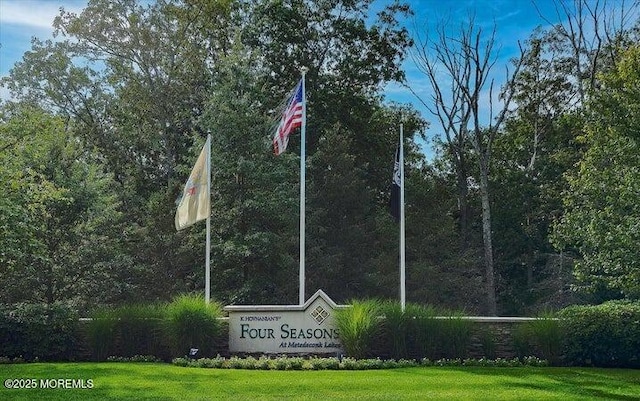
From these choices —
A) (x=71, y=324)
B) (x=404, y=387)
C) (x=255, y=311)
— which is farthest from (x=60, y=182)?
(x=404, y=387)

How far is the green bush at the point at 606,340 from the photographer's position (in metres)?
16.7

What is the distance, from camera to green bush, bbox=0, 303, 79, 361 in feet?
59.2

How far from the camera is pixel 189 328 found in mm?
17531

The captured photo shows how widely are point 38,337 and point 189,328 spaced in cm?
393

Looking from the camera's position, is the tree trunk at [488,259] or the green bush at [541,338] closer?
the green bush at [541,338]

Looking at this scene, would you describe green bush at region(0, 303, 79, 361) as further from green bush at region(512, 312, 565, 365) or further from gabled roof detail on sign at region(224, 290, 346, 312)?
green bush at region(512, 312, 565, 365)

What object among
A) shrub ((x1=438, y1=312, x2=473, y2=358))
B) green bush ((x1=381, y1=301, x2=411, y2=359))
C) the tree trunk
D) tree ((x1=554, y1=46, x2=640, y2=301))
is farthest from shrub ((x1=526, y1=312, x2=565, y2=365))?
the tree trunk

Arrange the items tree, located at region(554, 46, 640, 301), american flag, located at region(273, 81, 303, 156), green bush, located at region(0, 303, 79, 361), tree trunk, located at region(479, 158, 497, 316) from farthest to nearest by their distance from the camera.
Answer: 1. tree trunk, located at region(479, 158, 497, 316)
2. american flag, located at region(273, 81, 303, 156)
3. green bush, located at region(0, 303, 79, 361)
4. tree, located at region(554, 46, 640, 301)

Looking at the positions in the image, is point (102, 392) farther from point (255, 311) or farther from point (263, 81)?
point (263, 81)

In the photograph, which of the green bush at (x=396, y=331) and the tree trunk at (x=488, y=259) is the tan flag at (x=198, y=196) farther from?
the tree trunk at (x=488, y=259)

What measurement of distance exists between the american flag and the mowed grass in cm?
703

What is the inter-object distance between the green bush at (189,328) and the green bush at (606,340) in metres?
8.60

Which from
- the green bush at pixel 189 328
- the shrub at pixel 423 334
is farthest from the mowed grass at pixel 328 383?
the shrub at pixel 423 334

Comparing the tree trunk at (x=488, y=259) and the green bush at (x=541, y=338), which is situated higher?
the tree trunk at (x=488, y=259)
